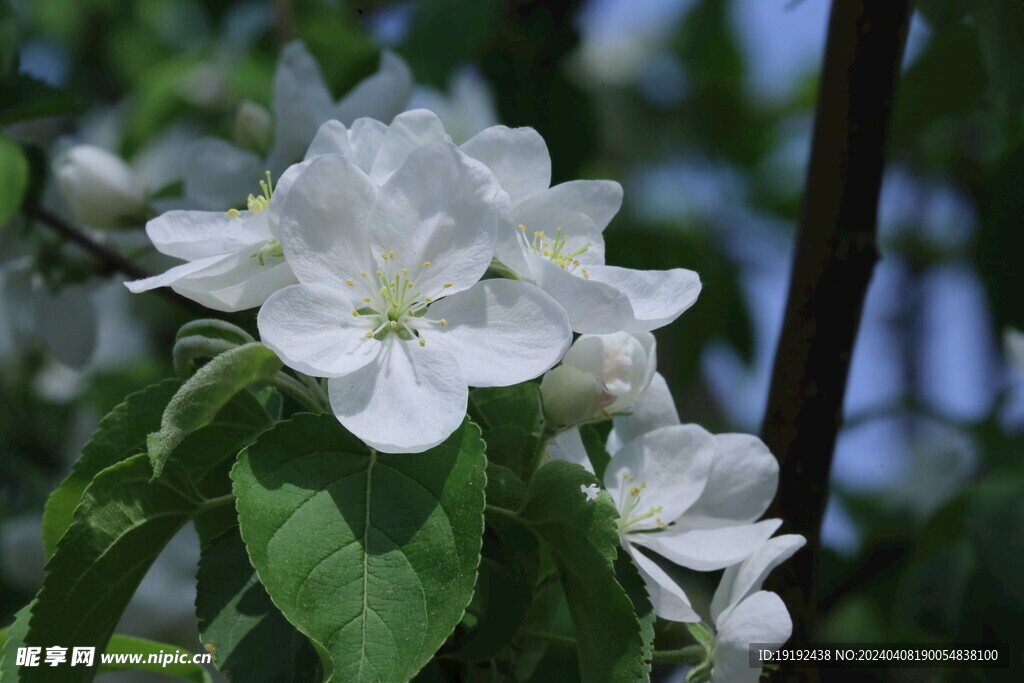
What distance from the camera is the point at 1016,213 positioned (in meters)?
1.90

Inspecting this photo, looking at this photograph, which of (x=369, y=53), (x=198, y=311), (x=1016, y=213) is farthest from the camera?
(x=369, y=53)

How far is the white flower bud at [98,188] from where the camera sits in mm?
1932

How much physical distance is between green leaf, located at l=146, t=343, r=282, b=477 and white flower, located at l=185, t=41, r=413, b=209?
2.83 feet

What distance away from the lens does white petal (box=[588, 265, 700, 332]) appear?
1.10m

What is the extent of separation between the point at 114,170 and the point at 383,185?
42.2 inches

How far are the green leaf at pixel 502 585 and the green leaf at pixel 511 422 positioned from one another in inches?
2.2

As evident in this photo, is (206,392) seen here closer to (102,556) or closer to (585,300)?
(102,556)

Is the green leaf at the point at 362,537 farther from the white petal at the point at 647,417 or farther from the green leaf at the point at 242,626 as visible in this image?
the white petal at the point at 647,417

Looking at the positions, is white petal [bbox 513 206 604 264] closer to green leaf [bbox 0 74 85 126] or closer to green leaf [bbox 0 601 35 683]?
green leaf [bbox 0 601 35 683]

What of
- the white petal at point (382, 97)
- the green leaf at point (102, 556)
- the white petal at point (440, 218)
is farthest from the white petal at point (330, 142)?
the white petal at point (382, 97)

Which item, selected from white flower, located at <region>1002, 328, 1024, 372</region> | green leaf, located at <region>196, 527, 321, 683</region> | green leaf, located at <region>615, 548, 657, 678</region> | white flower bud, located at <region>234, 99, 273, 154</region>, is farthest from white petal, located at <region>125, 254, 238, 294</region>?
white flower, located at <region>1002, 328, 1024, 372</region>

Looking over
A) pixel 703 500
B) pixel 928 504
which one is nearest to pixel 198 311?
pixel 703 500

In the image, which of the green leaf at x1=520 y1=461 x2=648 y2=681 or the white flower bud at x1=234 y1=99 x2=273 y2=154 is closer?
the green leaf at x1=520 y1=461 x2=648 y2=681

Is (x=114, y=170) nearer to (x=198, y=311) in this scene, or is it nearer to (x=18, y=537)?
(x=198, y=311)
